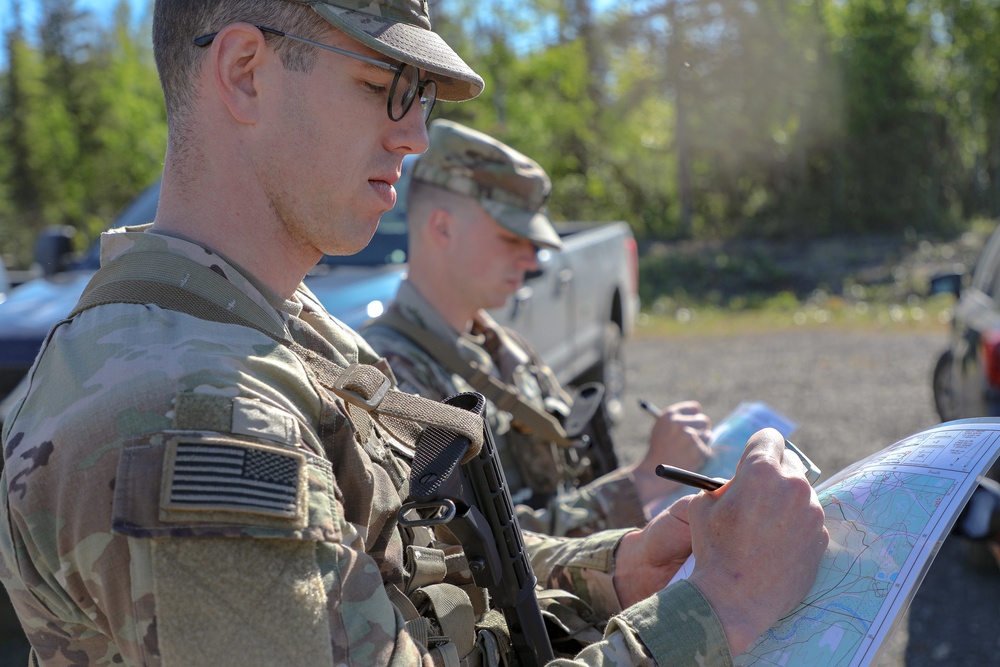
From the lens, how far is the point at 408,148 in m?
1.46

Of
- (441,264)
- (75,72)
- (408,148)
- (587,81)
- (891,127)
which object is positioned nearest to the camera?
(408,148)

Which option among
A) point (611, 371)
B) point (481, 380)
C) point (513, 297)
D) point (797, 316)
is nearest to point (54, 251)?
point (513, 297)

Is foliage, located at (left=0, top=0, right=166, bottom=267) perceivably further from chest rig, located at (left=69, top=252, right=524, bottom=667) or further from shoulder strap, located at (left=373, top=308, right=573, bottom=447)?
chest rig, located at (left=69, top=252, right=524, bottom=667)

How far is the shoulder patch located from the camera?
102 cm

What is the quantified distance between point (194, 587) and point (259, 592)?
7cm

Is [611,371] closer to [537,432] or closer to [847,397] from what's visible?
[847,397]

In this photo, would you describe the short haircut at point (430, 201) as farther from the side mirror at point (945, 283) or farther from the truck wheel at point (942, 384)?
the truck wheel at point (942, 384)

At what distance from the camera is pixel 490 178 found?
121 inches

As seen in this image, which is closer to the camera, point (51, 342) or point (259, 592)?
point (259, 592)

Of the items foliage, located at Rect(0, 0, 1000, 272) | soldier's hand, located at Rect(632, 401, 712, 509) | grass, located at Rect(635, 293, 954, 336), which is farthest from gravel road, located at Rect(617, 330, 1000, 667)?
foliage, located at Rect(0, 0, 1000, 272)

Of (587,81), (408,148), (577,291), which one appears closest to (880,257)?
(587,81)

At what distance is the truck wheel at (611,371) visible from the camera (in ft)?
24.0

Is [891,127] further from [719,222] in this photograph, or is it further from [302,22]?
[302,22]

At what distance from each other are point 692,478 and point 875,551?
0.28m
